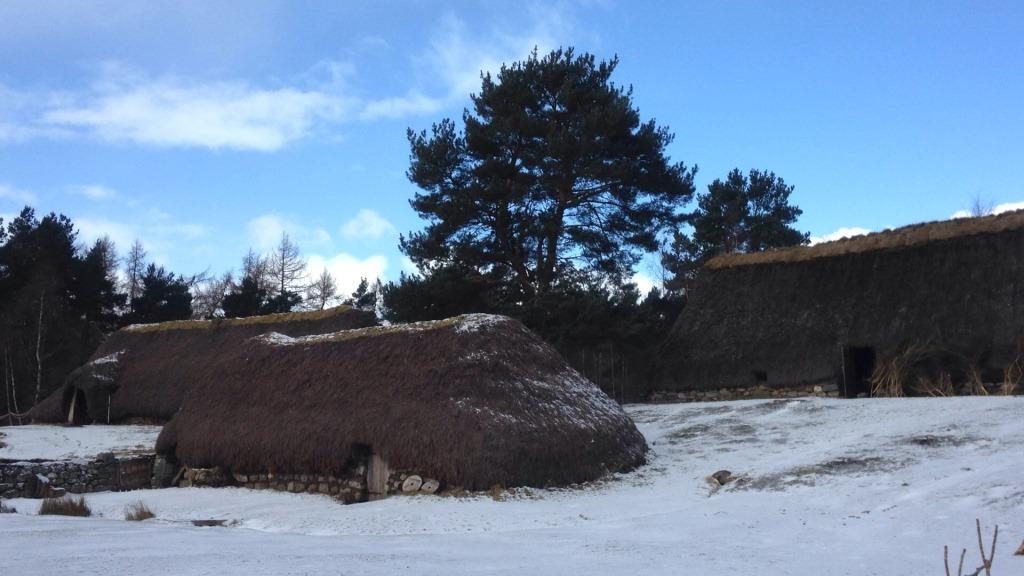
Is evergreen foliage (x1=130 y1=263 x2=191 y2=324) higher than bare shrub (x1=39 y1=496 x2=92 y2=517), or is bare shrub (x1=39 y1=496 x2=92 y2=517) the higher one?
evergreen foliage (x1=130 y1=263 x2=191 y2=324)

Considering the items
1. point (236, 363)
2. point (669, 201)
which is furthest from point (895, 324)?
point (236, 363)

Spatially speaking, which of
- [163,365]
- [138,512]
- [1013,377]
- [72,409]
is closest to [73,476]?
[138,512]

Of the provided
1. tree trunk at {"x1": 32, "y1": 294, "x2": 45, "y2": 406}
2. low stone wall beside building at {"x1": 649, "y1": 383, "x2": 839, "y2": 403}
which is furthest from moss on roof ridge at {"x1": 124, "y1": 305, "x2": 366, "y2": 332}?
low stone wall beside building at {"x1": 649, "y1": 383, "x2": 839, "y2": 403}

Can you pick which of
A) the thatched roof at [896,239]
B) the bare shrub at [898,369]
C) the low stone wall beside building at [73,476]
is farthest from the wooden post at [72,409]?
the bare shrub at [898,369]

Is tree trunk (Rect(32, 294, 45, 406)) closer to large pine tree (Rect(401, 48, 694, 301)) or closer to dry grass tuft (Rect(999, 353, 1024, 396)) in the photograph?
large pine tree (Rect(401, 48, 694, 301))

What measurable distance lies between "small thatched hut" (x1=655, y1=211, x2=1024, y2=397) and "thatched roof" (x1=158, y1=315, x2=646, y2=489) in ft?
24.1

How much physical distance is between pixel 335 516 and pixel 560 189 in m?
15.9

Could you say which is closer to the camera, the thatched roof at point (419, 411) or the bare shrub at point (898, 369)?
the thatched roof at point (419, 411)

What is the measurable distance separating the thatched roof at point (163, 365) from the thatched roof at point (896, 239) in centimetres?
1241

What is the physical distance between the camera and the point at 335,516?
1184cm

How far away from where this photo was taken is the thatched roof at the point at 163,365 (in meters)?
26.8

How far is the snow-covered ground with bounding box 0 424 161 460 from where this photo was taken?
65.6ft

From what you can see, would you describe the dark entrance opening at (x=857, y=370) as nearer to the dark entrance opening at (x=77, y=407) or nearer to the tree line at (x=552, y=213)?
the tree line at (x=552, y=213)

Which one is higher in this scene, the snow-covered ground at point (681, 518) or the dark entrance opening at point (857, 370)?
the dark entrance opening at point (857, 370)
